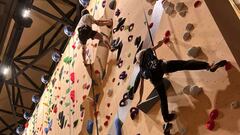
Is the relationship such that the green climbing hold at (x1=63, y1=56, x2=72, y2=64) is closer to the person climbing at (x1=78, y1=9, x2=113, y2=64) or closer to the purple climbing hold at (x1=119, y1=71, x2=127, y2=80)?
the person climbing at (x1=78, y1=9, x2=113, y2=64)

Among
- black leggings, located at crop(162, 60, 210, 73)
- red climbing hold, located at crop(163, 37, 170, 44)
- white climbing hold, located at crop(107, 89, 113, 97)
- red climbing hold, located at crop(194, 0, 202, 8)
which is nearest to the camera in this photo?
black leggings, located at crop(162, 60, 210, 73)

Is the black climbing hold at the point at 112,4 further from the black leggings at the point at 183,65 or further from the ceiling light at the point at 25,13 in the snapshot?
the ceiling light at the point at 25,13

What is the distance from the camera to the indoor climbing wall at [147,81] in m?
2.13

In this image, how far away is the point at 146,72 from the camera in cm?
243

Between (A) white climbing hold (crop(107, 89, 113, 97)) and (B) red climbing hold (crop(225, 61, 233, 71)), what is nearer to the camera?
(B) red climbing hold (crop(225, 61, 233, 71))

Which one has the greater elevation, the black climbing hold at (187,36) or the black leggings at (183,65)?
the black climbing hold at (187,36)

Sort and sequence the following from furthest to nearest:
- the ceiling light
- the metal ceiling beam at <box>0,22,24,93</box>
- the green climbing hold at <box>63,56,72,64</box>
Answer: the metal ceiling beam at <box>0,22,24,93</box> < the ceiling light < the green climbing hold at <box>63,56,72,64</box>

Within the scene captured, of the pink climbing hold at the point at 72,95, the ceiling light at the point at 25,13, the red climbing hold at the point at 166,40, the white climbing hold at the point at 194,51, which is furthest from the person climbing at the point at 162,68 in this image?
the ceiling light at the point at 25,13

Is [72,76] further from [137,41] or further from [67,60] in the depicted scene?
[137,41]

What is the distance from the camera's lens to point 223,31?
221 cm

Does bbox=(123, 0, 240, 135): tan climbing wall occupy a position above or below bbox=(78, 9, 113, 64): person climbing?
below

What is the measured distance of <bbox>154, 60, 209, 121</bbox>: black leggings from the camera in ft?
7.22

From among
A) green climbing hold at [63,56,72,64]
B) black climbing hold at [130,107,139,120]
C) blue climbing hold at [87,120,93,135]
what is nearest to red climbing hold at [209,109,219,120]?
black climbing hold at [130,107,139,120]

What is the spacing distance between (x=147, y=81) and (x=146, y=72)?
18.9 inches
